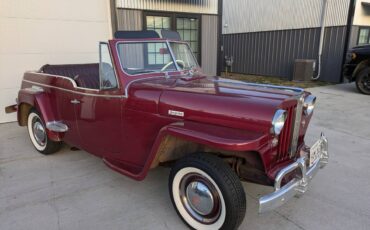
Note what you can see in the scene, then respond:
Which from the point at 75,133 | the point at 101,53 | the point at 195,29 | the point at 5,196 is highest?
the point at 195,29

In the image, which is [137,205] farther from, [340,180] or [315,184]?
[340,180]

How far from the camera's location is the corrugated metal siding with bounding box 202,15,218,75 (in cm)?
861

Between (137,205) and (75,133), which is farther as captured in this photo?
(75,133)

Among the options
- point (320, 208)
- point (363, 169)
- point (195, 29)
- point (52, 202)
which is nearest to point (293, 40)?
point (195, 29)

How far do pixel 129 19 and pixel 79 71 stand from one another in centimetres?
333

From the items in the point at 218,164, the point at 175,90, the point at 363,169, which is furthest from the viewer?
the point at 363,169

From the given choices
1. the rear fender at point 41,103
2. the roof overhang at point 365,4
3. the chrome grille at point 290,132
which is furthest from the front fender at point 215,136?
the roof overhang at point 365,4

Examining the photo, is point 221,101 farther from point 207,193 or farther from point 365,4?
point 365,4

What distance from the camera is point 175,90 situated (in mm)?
2602

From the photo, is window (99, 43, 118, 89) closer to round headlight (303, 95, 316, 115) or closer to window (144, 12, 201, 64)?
round headlight (303, 95, 316, 115)

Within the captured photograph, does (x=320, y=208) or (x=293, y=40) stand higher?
(x=293, y=40)

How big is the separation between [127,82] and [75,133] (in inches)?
48.9

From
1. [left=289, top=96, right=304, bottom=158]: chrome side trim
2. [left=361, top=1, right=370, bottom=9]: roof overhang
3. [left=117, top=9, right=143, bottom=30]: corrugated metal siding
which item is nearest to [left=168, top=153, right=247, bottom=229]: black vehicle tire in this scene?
[left=289, top=96, right=304, bottom=158]: chrome side trim

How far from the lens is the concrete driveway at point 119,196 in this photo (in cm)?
259
